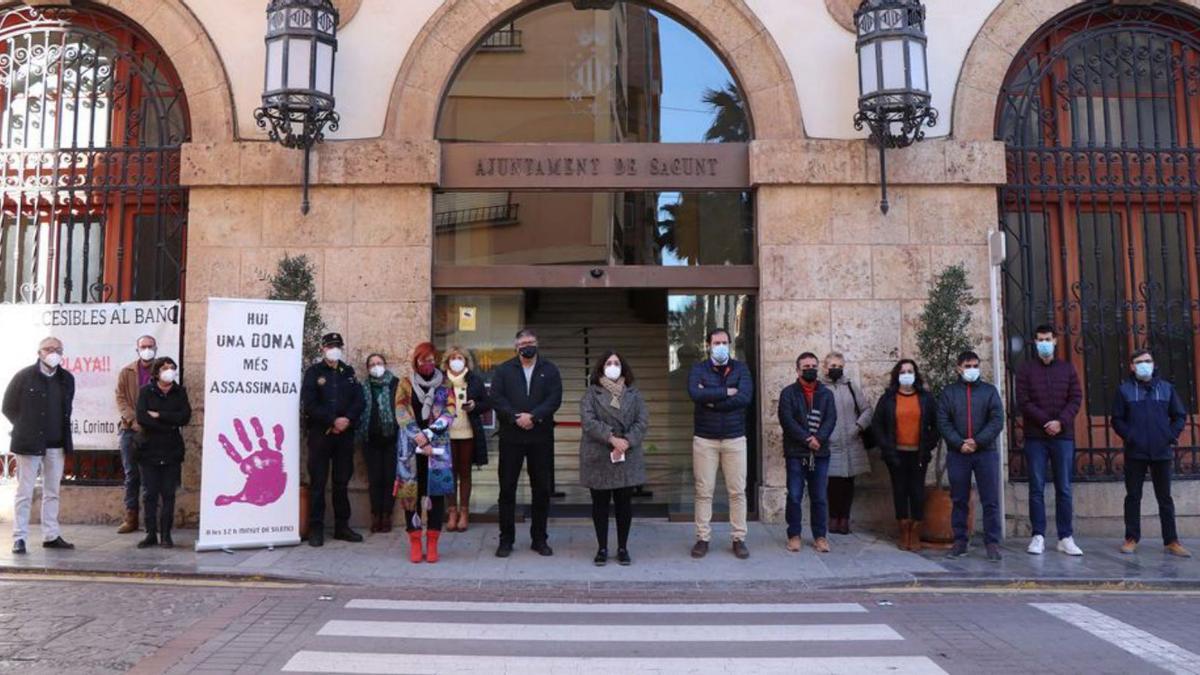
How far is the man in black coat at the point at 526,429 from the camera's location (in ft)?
27.2

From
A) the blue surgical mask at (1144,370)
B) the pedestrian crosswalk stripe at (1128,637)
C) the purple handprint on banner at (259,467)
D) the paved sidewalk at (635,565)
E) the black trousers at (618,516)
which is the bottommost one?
the pedestrian crosswalk stripe at (1128,637)

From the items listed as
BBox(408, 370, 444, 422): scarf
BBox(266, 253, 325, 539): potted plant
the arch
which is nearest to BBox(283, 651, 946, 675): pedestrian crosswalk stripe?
BBox(408, 370, 444, 422): scarf

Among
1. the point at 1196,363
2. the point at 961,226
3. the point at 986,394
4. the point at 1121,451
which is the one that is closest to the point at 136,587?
the point at 986,394

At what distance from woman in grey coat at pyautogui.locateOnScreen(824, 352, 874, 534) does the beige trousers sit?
125 centimetres

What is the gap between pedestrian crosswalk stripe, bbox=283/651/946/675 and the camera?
5039mm

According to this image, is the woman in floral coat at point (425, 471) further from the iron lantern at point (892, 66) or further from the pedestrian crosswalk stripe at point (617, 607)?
the iron lantern at point (892, 66)

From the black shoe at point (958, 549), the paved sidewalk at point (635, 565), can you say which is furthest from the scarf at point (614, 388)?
the black shoe at point (958, 549)

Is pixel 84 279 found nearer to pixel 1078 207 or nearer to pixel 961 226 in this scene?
pixel 961 226

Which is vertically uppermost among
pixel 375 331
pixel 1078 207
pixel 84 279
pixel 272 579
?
pixel 1078 207

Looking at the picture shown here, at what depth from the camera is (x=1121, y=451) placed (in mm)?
9641

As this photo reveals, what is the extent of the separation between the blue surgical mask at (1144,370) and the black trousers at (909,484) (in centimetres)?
238

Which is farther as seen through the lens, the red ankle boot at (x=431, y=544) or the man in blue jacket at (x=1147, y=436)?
the man in blue jacket at (x=1147, y=436)

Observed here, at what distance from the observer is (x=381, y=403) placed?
9.09 m

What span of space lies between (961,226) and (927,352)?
1.63m
